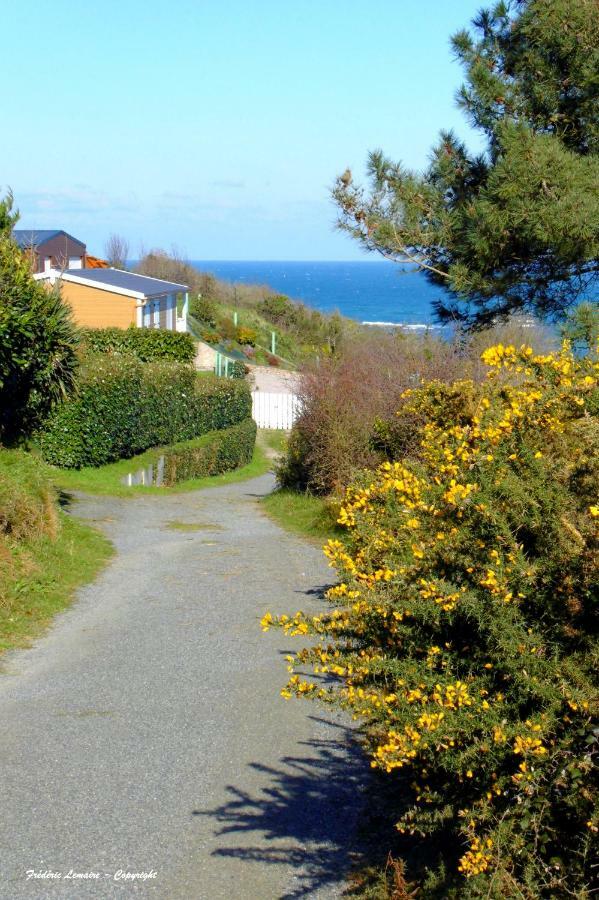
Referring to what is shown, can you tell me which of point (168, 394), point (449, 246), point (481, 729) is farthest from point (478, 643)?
point (168, 394)

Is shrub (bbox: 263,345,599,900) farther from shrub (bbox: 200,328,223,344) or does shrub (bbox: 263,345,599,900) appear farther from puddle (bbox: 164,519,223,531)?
shrub (bbox: 200,328,223,344)

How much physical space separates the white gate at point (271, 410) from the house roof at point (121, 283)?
6594 millimetres

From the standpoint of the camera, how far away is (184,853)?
4926 millimetres

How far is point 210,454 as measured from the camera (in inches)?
1111

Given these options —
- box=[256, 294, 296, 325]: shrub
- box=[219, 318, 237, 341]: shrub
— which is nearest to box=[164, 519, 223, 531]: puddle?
box=[219, 318, 237, 341]: shrub

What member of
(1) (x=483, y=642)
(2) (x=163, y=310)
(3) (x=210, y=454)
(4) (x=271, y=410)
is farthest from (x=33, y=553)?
(2) (x=163, y=310)

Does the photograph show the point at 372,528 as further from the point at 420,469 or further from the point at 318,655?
the point at 318,655

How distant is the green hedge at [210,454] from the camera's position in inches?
1014

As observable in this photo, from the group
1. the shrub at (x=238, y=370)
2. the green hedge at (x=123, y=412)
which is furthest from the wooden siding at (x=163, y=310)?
the green hedge at (x=123, y=412)

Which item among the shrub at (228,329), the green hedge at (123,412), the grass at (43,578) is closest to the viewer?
the grass at (43,578)

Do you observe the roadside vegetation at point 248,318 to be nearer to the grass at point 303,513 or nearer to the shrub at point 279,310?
the shrub at point 279,310

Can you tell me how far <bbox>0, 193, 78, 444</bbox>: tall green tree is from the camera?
45.4ft

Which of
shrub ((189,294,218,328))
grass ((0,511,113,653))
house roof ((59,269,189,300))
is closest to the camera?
grass ((0,511,113,653))

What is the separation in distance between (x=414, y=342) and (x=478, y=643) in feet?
48.2
